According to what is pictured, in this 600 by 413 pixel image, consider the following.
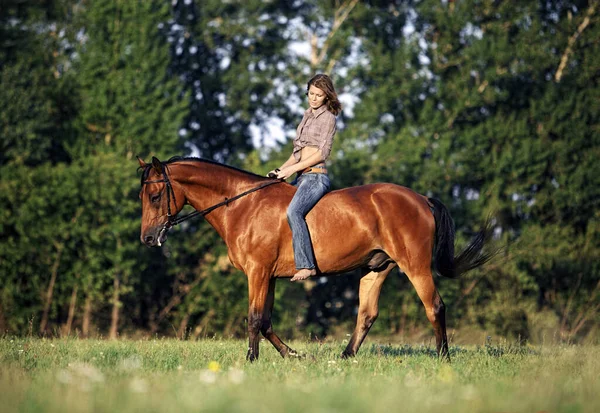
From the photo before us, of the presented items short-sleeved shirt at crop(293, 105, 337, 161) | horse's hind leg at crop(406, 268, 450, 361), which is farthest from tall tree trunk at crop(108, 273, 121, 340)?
horse's hind leg at crop(406, 268, 450, 361)

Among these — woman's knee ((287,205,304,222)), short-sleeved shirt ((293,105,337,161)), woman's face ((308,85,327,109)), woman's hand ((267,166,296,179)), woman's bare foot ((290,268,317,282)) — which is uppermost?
woman's face ((308,85,327,109))

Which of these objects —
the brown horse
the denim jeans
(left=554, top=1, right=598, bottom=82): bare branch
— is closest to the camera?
the denim jeans

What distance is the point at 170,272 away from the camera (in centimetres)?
2502

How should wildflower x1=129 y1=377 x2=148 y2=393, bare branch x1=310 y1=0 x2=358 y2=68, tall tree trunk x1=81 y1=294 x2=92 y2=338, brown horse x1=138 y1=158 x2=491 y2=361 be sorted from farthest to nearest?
bare branch x1=310 y1=0 x2=358 y2=68, tall tree trunk x1=81 y1=294 x2=92 y2=338, brown horse x1=138 y1=158 x2=491 y2=361, wildflower x1=129 y1=377 x2=148 y2=393

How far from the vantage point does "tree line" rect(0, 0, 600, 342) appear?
891 inches

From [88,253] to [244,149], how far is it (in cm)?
1119

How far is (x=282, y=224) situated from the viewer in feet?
28.3

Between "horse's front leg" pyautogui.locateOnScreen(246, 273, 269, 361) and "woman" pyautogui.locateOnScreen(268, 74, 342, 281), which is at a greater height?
"woman" pyautogui.locateOnScreen(268, 74, 342, 281)

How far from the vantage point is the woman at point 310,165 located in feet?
27.8

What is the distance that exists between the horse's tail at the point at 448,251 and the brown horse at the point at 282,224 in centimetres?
3

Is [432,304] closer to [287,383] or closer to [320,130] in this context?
[320,130]

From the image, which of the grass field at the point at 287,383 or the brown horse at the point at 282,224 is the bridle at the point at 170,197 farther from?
the grass field at the point at 287,383

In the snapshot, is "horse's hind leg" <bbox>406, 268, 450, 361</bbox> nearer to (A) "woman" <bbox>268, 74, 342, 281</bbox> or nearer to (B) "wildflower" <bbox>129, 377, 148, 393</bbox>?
(A) "woman" <bbox>268, 74, 342, 281</bbox>

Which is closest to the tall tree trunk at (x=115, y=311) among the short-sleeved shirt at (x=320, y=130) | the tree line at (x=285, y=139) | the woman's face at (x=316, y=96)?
the tree line at (x=285, y=139)
